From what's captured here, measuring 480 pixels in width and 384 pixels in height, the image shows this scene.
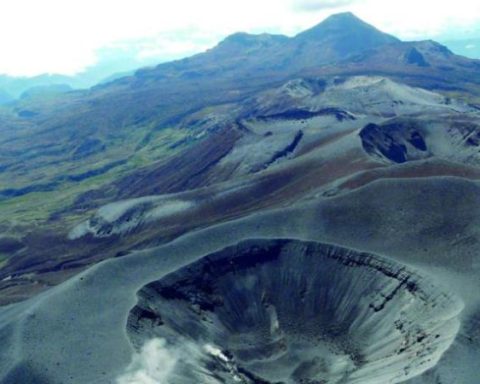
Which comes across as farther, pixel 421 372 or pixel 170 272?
pixel 170 272

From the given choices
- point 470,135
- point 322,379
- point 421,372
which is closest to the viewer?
point 421,372

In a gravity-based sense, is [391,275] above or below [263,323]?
above

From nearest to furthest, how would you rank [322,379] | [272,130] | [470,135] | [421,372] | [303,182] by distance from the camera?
[421,372], [322,379], [303,182], [470,135], [272,130]

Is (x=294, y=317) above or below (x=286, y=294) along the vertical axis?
below

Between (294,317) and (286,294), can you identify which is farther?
(286,294)

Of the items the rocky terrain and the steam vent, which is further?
the steam vent

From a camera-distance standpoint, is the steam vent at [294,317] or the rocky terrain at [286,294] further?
the steam vent at [294,317]

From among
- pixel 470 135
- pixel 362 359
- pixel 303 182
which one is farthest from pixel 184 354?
pixel 470 135

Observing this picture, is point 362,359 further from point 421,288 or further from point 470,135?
point 470,135
